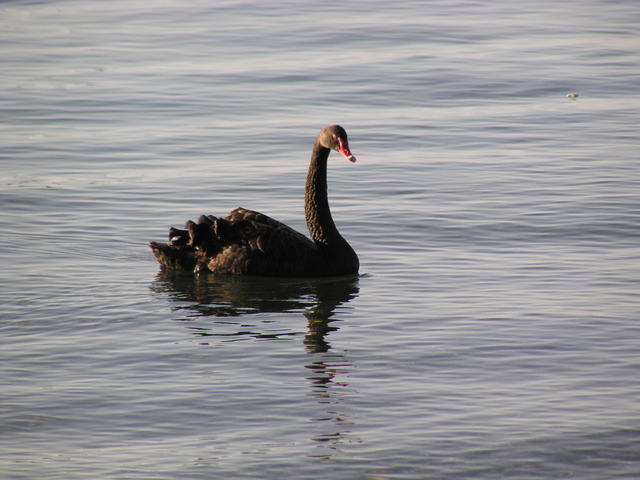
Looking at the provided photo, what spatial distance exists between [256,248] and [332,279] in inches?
27.9

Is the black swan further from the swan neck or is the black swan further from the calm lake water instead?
the calm lake water

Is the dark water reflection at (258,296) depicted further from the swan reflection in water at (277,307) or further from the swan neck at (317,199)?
the swan neck at (317,199)

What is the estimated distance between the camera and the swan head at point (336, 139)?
11281 millimetres

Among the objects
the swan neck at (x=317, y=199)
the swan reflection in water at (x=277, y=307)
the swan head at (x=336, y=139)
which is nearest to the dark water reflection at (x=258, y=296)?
the swan reflection in water at (x=277, y=307)

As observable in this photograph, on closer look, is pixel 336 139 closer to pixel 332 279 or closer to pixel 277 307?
pixel 332 279

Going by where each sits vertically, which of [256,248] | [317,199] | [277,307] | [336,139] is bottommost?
[277,307]

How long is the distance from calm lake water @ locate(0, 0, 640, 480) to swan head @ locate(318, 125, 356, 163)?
1122mm

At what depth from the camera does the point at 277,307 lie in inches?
410

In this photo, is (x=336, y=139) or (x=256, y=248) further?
(x=336, y=139)

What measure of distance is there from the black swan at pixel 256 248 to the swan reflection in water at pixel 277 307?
105 millimetres

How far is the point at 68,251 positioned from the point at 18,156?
438cm

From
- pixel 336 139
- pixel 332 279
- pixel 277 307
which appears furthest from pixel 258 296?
pixel 336 139

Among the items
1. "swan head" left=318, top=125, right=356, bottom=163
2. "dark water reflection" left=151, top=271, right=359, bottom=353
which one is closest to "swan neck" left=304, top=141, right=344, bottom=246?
"swan head" left=318, top=125, right=356, bottom=163

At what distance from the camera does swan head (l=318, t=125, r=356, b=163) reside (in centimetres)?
1128
